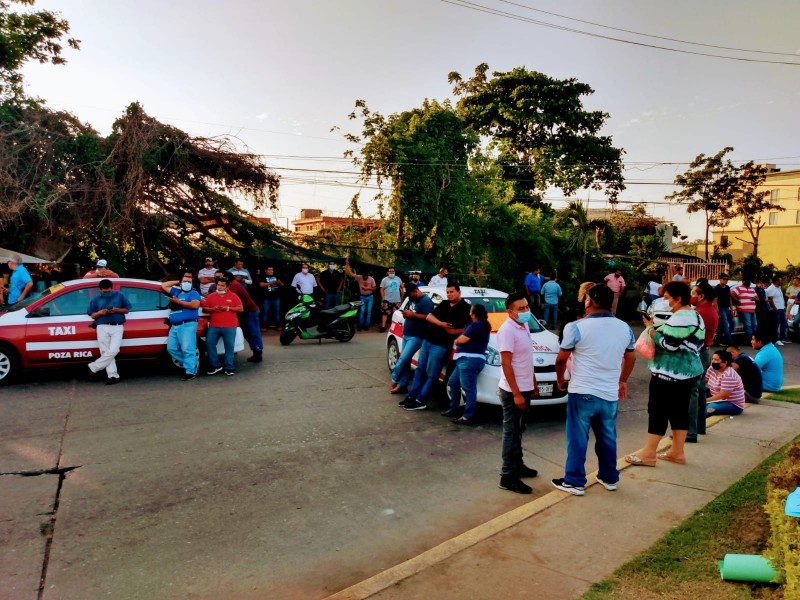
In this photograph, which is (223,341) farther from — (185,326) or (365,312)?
(365,312)

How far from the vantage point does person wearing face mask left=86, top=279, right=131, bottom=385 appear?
350 inches

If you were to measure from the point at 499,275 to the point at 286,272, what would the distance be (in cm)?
794

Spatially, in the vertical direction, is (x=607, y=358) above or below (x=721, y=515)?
above

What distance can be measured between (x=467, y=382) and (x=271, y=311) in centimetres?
929

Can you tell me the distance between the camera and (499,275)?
811 inches

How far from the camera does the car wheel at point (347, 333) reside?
45.0 feet

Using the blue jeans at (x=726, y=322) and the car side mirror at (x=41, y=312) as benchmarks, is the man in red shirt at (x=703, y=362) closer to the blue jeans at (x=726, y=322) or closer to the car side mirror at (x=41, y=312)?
the blue jeans at (x=726, y=322)

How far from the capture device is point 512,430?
5.18 m

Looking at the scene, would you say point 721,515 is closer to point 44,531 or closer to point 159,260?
point 44,531

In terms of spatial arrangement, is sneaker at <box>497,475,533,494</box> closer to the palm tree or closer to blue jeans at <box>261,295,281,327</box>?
blue jeans at <box>261,295,281,327</box>

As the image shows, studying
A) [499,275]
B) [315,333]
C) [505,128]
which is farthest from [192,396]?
[505,128]

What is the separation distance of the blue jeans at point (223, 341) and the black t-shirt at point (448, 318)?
153 inches

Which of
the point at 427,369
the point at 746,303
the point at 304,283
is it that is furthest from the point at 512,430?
the point at 746,303

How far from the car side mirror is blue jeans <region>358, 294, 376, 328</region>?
8.44m
